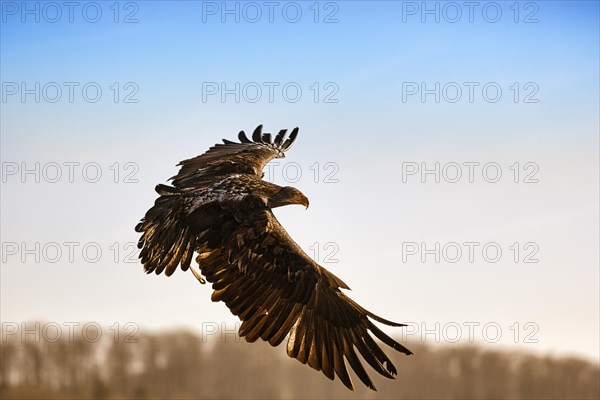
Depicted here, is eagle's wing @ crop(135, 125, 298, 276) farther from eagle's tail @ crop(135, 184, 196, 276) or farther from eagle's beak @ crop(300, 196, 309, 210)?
eagle's beak @ crop(300, 196, 309, 210)

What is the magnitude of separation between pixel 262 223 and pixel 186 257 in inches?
39.8

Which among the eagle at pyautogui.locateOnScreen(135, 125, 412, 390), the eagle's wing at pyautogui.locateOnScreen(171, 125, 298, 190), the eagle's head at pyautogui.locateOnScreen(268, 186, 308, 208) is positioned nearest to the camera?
the eagle at pyautogui.locateOnScreen(135, 125, 412, 390)

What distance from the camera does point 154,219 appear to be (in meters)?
10.7

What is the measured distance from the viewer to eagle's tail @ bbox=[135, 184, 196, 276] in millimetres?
10453

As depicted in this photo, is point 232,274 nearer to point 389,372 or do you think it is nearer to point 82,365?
point 389,372

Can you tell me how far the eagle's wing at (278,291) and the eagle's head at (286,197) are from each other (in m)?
0.38

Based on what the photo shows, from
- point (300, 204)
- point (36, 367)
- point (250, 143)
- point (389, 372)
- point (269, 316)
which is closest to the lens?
point (389, 372)

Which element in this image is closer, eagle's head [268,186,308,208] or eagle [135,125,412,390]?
eagle [135,125,412,390]

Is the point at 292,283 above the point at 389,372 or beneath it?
above

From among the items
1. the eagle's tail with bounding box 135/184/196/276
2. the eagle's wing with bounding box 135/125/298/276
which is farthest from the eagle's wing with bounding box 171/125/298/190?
the eagle's tail with bounding box 135/184/196/276

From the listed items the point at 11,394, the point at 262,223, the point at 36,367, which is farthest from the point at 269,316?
the point at 36,367

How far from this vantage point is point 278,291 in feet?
33.4

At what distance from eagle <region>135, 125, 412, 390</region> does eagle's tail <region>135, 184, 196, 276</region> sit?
0.01 m

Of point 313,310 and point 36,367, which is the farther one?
point 36,367
